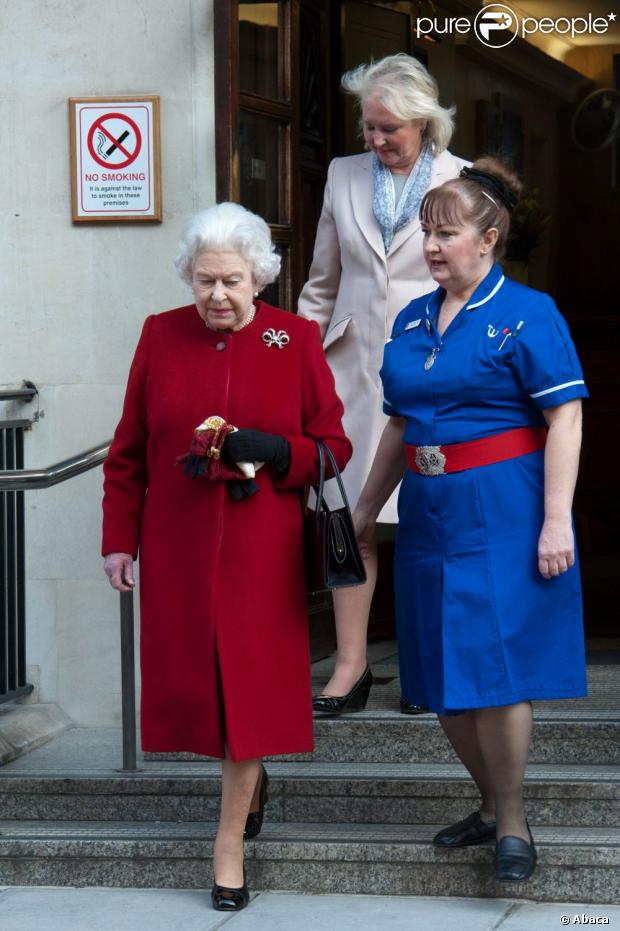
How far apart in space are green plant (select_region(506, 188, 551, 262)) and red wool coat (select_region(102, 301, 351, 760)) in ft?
11.5

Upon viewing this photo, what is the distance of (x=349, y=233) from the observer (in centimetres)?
517

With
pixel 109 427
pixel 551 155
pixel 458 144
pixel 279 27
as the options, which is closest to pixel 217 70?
pixel 279 27

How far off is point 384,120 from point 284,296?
1.05 meters

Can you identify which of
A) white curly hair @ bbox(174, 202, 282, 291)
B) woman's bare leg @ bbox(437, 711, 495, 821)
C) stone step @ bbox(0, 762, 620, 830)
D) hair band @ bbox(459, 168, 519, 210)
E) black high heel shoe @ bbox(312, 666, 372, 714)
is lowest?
stone step @ bbox(0, 762, 620, 830)

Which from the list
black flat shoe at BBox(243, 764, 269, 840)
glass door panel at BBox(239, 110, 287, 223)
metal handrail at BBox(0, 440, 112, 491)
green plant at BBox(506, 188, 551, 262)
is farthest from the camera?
green plant at BBox(506, 188, 551, 262)

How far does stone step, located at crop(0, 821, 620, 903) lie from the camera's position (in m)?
4.27

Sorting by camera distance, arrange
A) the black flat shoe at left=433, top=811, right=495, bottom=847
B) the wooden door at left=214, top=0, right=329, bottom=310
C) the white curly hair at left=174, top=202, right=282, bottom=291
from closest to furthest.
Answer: the white curly hair at left=174, top=202, right=282, bottom=291 → the black flat shoe at left=433, top=811, right=495, bottom=847 → the wooden door at left=214, top=0, right=329, bottom=310

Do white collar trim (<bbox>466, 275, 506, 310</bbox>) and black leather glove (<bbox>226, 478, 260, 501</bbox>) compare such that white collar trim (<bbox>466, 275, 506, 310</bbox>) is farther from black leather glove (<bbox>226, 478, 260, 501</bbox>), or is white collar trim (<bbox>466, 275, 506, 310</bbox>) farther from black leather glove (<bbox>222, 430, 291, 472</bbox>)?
black leather glove (<bbox>226, 478, 260, 501</bbox>)

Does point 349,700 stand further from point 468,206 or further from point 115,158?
point 115,158

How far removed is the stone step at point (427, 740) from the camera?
4.96 m

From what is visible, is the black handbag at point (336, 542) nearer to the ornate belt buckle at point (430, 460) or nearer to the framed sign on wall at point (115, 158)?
the ornate belt buckle at point (430, 460)

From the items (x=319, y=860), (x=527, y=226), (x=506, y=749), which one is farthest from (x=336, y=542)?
(x=527, y=226)

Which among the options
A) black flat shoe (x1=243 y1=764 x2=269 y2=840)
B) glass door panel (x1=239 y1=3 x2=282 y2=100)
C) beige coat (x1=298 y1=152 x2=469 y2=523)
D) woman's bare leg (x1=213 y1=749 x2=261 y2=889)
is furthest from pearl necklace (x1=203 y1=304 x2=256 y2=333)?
glass door panel (x1=239 y1=3 x2=282 y2=100)

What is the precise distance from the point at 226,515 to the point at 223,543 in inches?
2.8
